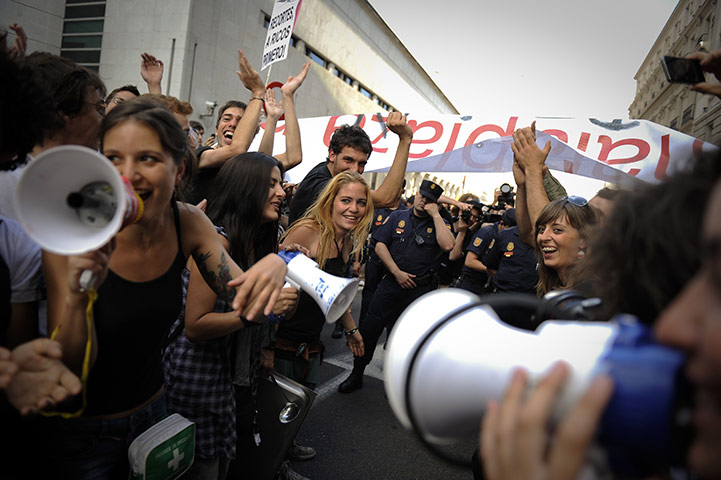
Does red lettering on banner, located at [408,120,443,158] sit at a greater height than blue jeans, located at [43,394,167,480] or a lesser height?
greater

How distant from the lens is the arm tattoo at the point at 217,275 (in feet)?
5.15

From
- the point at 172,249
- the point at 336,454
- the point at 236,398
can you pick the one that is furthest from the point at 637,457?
the point at 336,454

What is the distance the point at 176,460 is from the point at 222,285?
24.8 inches

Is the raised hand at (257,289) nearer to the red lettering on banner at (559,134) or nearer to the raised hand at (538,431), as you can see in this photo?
the raised hand at (538,431)

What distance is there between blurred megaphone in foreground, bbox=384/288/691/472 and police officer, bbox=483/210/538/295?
3094 millimetres

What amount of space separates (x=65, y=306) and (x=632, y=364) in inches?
47.9

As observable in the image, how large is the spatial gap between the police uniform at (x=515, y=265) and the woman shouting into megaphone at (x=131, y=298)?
2911mm

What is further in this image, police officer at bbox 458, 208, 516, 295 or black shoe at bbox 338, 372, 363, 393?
police officer at bbox 458, 208, 516, 295

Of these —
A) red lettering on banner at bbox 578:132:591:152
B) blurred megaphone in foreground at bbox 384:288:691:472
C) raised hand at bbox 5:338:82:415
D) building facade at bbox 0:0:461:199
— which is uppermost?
building facade at bbox 0:0:461:199

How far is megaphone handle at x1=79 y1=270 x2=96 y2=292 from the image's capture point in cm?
95

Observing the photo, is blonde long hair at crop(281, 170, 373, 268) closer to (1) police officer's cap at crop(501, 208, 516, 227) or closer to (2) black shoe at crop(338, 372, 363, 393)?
(2) black shoe at crop(338, 372, 363, 393)

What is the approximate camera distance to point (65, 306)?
3.38 ft

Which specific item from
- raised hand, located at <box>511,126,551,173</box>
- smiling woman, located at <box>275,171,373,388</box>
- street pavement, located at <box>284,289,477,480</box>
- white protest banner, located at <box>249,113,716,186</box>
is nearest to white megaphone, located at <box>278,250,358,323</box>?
smiling woman, located at <box>275,171,373,388</box>

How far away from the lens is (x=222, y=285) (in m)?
1.58
